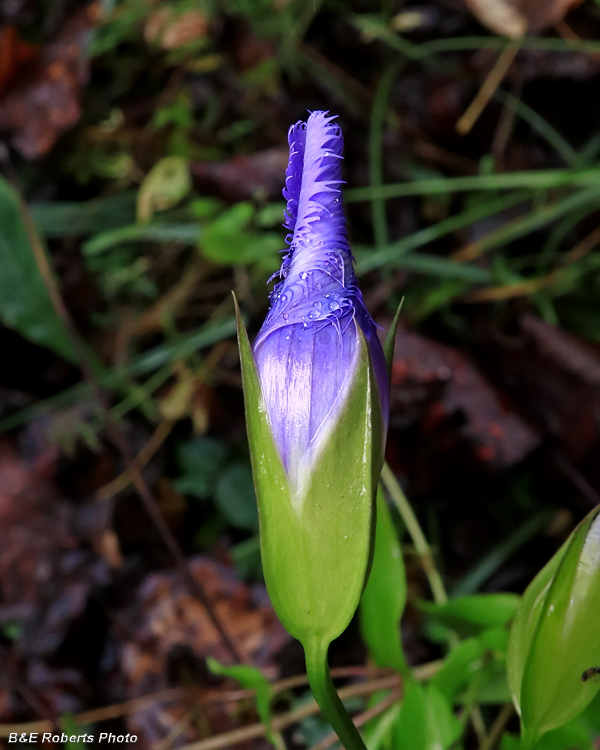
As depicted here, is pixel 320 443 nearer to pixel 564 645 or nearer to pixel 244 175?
pixel 564 645

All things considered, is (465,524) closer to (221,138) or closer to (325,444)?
(325,444)

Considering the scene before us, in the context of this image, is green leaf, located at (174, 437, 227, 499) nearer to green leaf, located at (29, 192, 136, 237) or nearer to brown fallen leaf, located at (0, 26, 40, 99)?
green leaf, located at (29, 192, 136, 237)

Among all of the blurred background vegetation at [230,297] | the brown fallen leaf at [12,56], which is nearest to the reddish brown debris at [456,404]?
the blurred background vegetation at [230,297]

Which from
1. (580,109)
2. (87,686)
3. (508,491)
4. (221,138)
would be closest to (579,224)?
(580,109)

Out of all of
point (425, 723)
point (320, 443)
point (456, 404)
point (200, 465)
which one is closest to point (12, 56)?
point (200, 465)

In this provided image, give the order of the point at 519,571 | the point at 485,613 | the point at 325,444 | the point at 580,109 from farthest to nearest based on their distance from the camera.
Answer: the point at 580,109 → the point at 519,571 → the point at 485,613 → the point at 325,444

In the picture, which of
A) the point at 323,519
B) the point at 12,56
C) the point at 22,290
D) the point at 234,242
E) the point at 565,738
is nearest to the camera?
the point at 323,519
